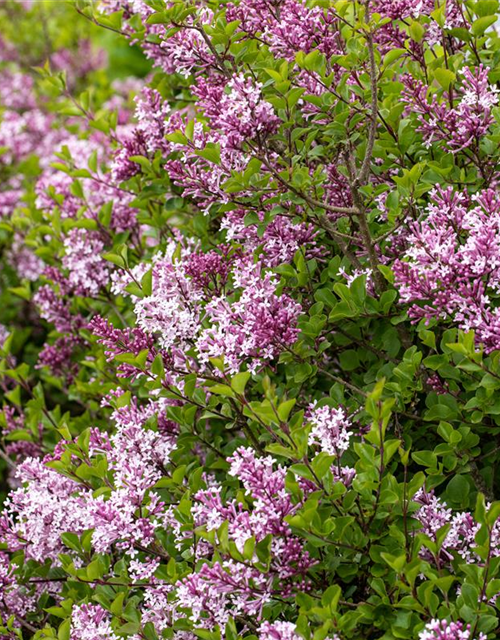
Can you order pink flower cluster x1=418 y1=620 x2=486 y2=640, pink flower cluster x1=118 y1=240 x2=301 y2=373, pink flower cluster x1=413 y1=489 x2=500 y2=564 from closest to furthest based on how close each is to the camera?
pink flower cluster x1=418 y1=620 x2=486 y2=640 < pink flower cluster x1=413 y1=489 x2=500 y2=564 < pink flower cluster x1=118 y1=240 x2=301 y2=373

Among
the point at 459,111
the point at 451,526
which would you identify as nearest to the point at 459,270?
the point at 459,111

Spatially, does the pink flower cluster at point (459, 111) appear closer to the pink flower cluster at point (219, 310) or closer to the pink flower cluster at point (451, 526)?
the pink flower cluster at point (219, 310)

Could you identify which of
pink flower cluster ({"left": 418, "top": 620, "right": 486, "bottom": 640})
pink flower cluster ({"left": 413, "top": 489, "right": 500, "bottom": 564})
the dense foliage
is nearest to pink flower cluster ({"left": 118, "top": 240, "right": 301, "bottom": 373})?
the dense foliage

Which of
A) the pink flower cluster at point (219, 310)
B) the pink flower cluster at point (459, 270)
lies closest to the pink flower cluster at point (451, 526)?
the pink flower cluster at point (459, 270)

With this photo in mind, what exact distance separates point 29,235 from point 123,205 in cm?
69

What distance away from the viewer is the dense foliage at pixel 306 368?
2.07 metres

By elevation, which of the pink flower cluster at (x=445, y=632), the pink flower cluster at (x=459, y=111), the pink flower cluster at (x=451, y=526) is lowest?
the pink flower cluster at (x=445, y=632)

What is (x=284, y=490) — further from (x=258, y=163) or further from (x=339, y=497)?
(x=258, y=163)

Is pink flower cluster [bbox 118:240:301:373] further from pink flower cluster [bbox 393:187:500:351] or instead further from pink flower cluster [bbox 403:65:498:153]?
pink flower cluster [bbox 403:65:498:153]

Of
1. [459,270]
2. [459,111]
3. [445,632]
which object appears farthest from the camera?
[459,111]

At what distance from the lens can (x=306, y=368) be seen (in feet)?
8.15

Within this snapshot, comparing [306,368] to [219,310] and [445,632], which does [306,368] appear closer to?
[219,310]

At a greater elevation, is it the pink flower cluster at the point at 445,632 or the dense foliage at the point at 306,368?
the dense foliage at the point at 306,368

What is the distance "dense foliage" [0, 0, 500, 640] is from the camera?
2074 millimetres
